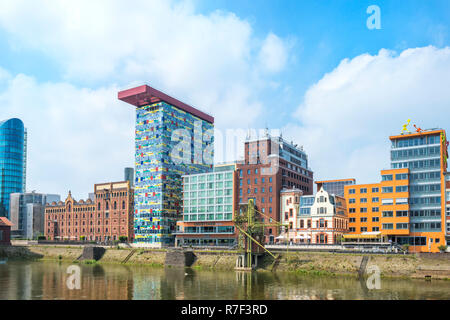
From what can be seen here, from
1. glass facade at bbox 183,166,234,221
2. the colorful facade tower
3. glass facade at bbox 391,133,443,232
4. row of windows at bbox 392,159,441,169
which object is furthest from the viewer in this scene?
the colorful facade tower

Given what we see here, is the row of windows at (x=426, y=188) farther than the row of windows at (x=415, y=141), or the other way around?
the row of windows at (x=415, y=141)

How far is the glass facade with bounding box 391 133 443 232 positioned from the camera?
108 meters

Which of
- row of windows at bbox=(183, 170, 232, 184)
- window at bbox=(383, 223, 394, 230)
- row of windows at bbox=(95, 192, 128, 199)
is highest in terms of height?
row of windows at bbox=(183, 170, 232, 184)

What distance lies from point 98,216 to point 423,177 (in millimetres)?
122113

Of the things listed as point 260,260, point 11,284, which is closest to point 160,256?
point 260,260

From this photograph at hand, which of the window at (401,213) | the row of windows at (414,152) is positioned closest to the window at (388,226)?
the window at (401,213)

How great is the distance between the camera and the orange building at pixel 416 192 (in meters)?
107

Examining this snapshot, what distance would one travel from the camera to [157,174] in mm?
157125

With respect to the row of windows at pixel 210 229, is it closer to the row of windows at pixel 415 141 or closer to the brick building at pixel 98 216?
the brick building at pixel 98 216

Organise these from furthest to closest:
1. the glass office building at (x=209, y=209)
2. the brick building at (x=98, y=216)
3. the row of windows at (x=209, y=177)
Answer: the brick building at (x=98, y=216)
the row of windows at (x=209, y=177)
the glass office building at (x=209, y=209)

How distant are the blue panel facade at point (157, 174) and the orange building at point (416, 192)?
235 ft

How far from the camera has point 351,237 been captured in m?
109

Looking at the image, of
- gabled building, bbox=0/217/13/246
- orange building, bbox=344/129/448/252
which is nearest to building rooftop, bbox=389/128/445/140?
orange building, bbox=344/129/448/252

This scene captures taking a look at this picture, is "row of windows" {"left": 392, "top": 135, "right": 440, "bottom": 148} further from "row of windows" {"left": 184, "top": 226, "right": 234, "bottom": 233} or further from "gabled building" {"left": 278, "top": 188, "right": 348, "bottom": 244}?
"row of windows" {"left": 184, "top": 226, "right": 234, "bottom": 233}
